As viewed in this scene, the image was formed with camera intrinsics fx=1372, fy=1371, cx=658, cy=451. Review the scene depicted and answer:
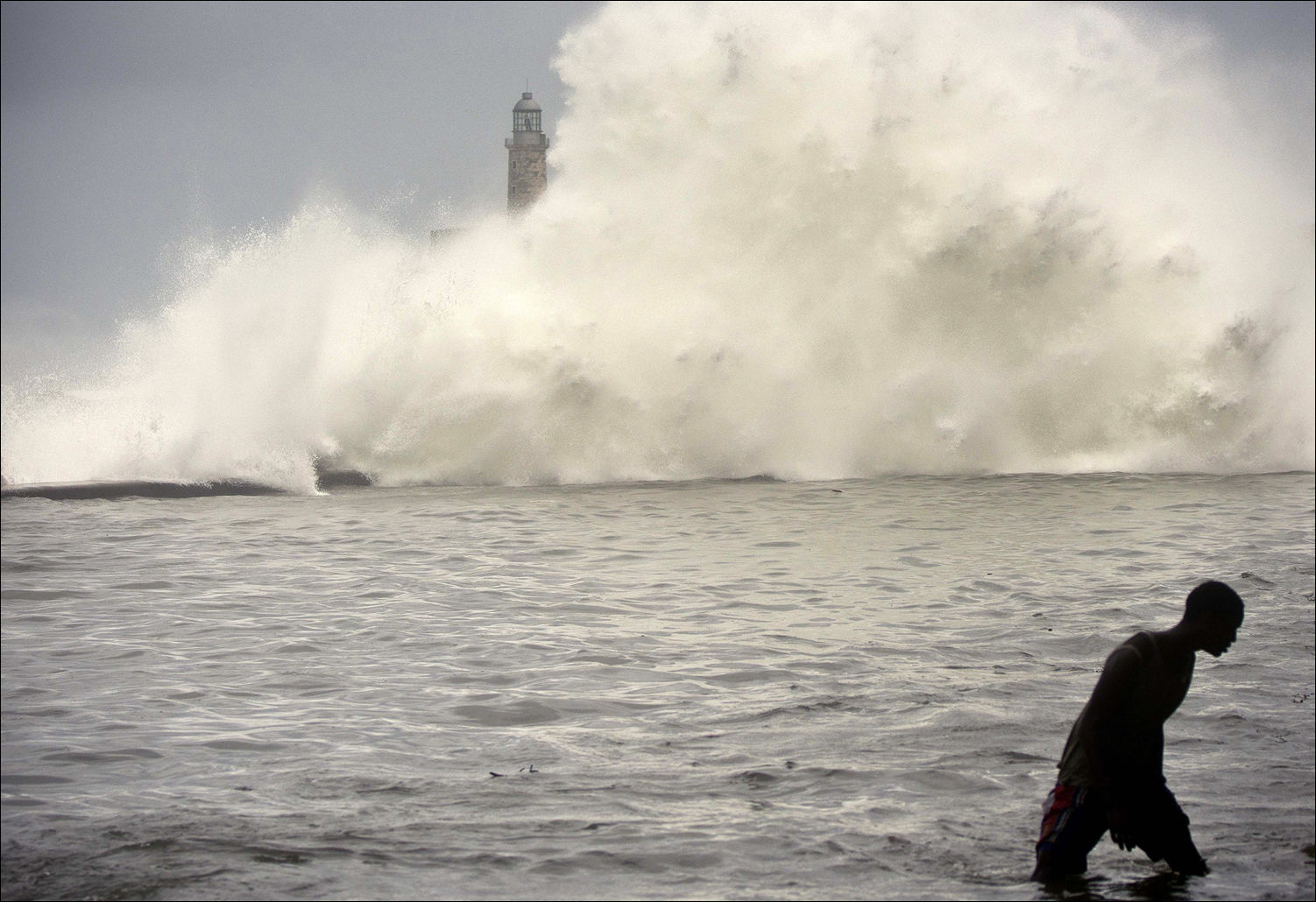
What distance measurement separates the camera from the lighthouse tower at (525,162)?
69.0m

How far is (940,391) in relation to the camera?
2533 centimetres

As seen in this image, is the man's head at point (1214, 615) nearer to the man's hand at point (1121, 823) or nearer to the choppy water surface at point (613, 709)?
the man's hand at point (1121, 823)

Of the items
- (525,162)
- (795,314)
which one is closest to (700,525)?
(795,314)

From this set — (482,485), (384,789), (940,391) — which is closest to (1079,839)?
(384,789)

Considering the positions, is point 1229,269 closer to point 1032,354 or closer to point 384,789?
point 1032,354

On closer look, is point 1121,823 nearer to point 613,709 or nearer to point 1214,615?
point 1214,615

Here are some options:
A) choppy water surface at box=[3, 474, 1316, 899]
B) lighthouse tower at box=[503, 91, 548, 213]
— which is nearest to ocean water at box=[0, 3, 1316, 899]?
choppy water surface at box=[3, 474, 1316, 899]

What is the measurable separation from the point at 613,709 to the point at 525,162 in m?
63.5

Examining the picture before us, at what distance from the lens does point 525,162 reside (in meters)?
69.6

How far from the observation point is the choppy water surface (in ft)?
19.2

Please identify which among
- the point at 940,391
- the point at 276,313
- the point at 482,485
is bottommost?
the point at 482,485

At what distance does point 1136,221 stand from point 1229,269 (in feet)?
7.27

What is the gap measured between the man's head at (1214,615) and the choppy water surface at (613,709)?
3.82 ft

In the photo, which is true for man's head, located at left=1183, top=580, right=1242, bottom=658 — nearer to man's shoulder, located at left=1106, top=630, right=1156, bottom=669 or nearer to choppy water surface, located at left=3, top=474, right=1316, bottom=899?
man's shoulder, located at left=1106, top=630, right=1156, bottom=669
